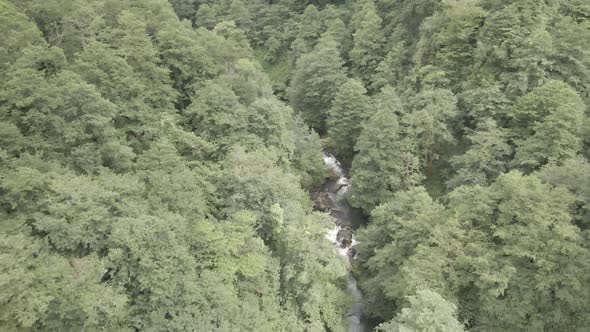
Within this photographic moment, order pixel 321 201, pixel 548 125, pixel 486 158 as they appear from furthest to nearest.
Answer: pixel 321 201 < pixel 486 158 < pixel 548 125

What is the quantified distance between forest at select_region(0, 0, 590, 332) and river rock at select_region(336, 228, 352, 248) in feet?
4.72

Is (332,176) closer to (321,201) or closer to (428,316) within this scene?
(321,201)

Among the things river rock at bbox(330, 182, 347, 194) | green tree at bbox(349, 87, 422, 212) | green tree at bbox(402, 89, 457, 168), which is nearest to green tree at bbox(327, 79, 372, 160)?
river rock at bbox(330, 182, 347, 194)

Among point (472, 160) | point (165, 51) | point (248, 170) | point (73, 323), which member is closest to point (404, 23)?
point (472, 160)

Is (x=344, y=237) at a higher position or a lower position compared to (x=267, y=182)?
lower

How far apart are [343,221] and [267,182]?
15.0m

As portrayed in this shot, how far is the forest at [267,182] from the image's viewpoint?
19219 millimetres

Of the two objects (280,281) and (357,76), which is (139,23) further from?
(357,76)

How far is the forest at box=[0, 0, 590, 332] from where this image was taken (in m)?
19.2

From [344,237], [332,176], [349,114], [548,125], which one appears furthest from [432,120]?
[332,176]

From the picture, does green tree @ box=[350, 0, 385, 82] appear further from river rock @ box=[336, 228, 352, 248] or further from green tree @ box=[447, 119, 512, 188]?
river rock @ box=[336, 228, 352, 248]

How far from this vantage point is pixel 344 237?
37562 mm

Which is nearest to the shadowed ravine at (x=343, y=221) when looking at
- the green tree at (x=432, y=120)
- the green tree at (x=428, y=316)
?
the green tree at (x=428, y=316)

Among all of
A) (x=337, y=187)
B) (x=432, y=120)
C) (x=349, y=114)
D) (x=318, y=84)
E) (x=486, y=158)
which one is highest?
(x=432, y=120)
